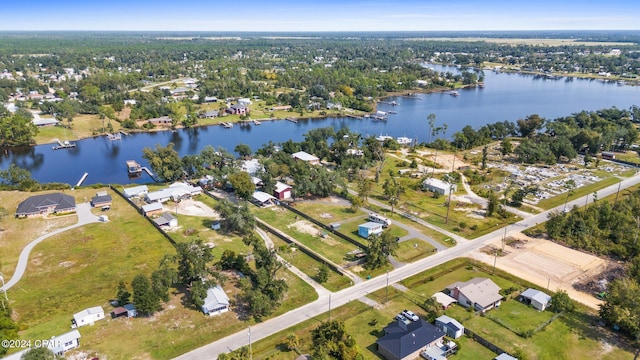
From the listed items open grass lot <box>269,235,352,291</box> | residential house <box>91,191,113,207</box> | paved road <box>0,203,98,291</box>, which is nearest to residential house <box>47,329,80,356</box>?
paved road <box>0,203,98,291</box>

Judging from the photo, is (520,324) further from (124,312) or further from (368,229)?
(124,312)

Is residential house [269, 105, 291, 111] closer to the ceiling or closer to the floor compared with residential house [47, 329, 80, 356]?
closer to the ceiling

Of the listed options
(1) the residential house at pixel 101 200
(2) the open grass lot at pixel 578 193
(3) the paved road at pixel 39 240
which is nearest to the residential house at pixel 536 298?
(2) the open grass lot at pixel 578 193

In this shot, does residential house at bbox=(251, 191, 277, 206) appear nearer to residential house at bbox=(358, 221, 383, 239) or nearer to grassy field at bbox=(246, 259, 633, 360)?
residential house at bbox=(358, 221, 383, 239)

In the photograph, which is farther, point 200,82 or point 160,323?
point 200,82

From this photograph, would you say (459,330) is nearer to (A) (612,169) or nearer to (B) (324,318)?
(B) (324,318)

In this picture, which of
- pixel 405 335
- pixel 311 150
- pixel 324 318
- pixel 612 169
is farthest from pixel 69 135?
pixel 612 169
